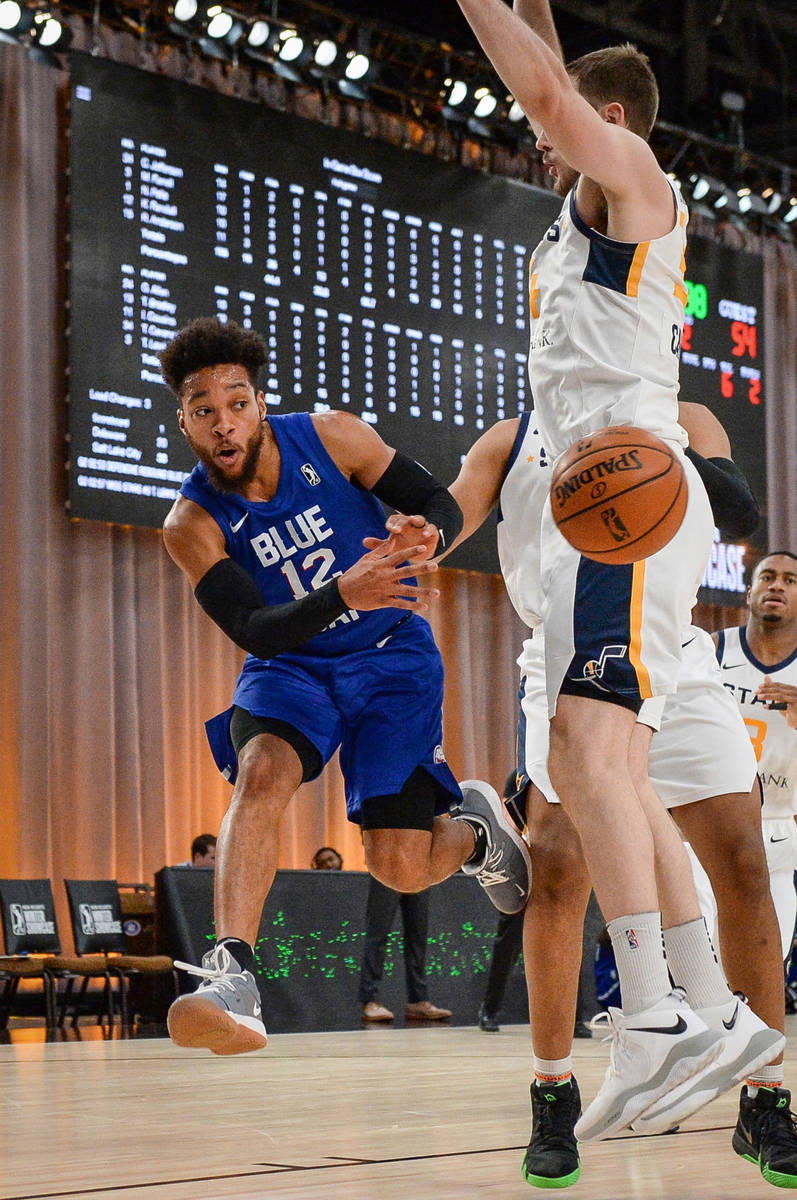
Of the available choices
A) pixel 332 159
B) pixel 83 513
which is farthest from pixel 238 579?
pixel 332 159

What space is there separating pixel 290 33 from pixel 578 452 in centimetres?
839

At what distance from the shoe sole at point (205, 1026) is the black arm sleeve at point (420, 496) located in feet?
3.62

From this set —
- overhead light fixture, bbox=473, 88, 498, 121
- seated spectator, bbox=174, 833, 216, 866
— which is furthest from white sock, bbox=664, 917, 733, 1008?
overhead light fixture, bbox=473, 88, 498, 121

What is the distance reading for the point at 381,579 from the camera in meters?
2.97

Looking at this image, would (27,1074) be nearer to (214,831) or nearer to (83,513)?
(83,513)

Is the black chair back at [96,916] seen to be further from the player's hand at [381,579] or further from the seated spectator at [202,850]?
the player's hand at [381,579]

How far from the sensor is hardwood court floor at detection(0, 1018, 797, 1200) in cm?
236

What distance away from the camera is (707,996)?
235 cm

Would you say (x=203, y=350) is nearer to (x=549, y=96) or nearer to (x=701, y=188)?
(x=549, y=96)

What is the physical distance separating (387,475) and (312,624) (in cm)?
62

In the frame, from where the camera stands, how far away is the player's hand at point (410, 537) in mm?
3023

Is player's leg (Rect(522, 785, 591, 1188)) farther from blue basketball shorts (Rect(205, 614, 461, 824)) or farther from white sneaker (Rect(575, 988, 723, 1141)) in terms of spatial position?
blue basketball shorts (Rect(205, 614, 461, 824))

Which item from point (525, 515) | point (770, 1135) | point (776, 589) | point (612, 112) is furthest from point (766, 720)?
point (612, 112)

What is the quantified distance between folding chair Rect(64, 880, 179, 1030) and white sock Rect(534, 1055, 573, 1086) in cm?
561
